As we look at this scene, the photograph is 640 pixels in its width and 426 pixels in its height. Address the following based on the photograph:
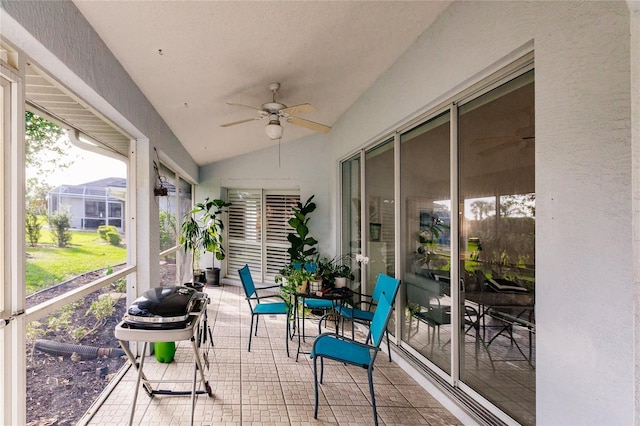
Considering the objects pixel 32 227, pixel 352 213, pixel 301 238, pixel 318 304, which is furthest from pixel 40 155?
pixel 301 238

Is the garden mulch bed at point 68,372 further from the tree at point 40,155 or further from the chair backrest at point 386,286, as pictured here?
the chair backrest at point 386,286

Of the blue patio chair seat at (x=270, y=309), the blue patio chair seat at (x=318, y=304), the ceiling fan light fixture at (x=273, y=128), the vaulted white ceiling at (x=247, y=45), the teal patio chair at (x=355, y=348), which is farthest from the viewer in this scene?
the blue patio chair seat at (x=318, y=304)

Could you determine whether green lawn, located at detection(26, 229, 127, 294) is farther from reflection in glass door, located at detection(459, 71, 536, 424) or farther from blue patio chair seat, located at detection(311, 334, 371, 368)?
reflection in glass door, located at detection(459, 71, 536, 424)

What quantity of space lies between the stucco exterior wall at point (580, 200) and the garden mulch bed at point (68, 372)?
273cm

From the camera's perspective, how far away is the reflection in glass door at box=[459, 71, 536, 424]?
1.90 meters

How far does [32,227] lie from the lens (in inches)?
68.2

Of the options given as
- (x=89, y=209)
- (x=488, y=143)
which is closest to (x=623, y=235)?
(x=488, y=143)

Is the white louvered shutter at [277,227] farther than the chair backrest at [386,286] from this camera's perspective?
Yes

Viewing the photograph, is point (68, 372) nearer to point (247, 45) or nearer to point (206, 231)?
point (247, 45)

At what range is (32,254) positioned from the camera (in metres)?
1.72

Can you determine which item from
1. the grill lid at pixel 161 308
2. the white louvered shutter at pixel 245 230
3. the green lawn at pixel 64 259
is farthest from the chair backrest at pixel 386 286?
the white louvered shutter at pixel 245 230

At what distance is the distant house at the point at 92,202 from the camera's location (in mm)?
2018

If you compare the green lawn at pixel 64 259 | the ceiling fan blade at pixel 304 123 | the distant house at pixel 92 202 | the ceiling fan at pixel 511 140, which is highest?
the ceiling fan blade at pixel 304 123

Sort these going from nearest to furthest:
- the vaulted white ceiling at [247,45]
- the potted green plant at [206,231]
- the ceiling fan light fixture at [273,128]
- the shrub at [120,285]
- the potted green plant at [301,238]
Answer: the vaulted white ceiling at [247,45]
the shrub at [120,285]
the ceiling fan light fixture at [273,128]
the potted green plant at [206,231]
the potted green plant at [301,238]
